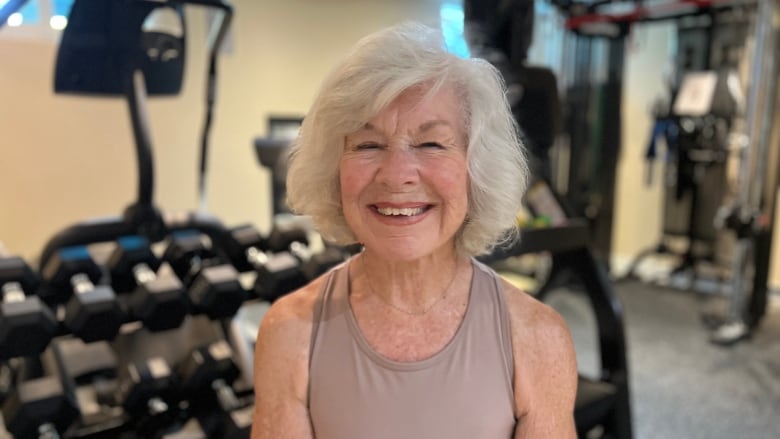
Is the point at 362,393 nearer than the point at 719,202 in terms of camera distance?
Yes

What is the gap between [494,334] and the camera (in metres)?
0.89

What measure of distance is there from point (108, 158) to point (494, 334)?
2.91 meters

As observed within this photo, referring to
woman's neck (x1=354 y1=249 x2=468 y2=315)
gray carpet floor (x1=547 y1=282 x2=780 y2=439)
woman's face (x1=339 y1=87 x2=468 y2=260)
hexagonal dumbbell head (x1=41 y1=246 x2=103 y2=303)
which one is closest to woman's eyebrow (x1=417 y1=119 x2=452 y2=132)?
woman's face (x1=339 y1=87 x2=468 y2=260)

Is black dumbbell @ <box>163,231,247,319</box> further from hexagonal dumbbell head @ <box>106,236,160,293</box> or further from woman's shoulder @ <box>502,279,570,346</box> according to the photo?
woman's shoulder @ <box>502,279,570,346</box>

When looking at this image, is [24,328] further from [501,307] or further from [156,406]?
[501,307]

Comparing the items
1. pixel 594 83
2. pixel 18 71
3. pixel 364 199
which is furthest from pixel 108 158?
pixel 594 83

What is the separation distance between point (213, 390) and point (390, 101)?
1.09 meters

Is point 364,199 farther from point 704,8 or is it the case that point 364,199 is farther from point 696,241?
point 696,241

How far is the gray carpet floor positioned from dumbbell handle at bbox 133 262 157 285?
1921mm

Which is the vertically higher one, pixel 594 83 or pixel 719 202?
pixel 594 83

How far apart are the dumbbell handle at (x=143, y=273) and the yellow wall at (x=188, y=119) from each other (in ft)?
5.61

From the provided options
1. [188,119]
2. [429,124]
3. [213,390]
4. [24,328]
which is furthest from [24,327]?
[188,119]

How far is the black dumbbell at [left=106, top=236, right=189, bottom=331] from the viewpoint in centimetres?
139

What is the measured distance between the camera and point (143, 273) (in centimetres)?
158
